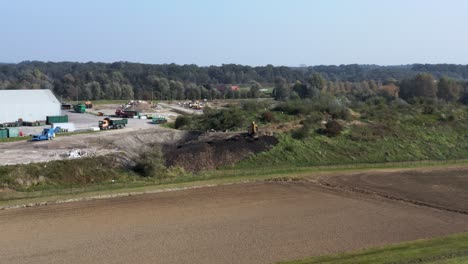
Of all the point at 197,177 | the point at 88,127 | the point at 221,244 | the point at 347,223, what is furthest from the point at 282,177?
the point at 88,127

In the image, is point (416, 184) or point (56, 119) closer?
point (416, 184)

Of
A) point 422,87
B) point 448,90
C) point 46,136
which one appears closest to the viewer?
point 46,136

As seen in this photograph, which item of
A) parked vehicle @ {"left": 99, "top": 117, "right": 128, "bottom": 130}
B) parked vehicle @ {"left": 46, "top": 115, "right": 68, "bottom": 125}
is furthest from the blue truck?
parked vehicle @ {"left": 46, "top": 115, "right": 68, "bottom": 125}

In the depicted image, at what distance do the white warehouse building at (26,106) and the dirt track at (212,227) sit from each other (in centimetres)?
3141

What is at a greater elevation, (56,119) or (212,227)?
(56,119)

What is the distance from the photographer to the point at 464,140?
53562 millimetres

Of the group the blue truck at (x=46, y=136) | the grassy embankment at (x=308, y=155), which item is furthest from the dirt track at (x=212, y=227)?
the blue truck at (x=46, y=136)

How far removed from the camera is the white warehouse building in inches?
2227

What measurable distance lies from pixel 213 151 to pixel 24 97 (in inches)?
1098

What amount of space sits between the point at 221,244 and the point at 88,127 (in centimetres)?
3559

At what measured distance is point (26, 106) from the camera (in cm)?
5819

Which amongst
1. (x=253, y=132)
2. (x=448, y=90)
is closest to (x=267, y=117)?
(x=253, y=132)

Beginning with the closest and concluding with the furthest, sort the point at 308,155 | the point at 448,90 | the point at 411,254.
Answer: the point at 411,254, the point at 308,155, the point at 448,90

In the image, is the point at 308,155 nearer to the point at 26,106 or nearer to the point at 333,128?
the point at 333,128
